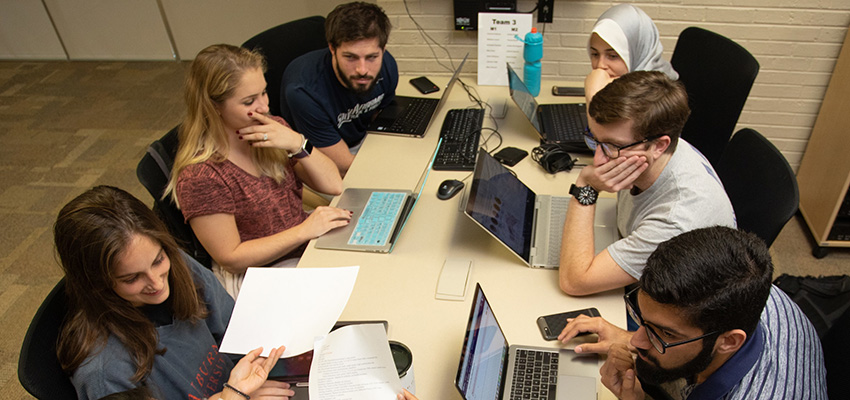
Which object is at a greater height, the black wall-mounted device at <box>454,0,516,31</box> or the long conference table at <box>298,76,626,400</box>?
the black wall-mounted device at <box>454,0,516,31</box>

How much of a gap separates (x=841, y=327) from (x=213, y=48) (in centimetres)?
178

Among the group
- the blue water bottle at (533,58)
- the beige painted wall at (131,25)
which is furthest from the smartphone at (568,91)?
the beige painted wall at (131,25)

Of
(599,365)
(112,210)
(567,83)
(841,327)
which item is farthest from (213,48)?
(841,327)

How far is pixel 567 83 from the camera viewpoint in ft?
8.44

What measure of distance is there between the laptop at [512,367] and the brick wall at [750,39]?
191 centimetres

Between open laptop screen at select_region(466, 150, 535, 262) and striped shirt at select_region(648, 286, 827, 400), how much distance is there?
0.59 meters

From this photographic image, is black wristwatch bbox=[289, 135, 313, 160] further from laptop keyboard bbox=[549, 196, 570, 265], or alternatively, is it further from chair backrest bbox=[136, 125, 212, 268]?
laptop keyboard bbox=[549, 196, 570, 265]

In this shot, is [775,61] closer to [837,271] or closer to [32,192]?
[837,271]

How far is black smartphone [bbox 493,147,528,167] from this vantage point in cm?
202

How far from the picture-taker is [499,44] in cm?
250

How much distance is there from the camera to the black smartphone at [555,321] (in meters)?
1.34

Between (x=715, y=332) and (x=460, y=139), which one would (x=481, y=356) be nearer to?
(x=715, y=332)

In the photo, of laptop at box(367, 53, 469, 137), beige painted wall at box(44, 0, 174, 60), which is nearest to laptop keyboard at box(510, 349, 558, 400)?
laptop at box(367, 53, 469, 137)

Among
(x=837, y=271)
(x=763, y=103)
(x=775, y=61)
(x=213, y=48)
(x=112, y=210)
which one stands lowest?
(x=837, y=271)
